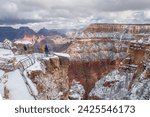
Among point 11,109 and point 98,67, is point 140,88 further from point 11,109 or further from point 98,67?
point 98,67

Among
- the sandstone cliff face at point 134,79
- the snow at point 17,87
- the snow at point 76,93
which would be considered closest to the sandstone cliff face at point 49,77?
the snow at point 17,87

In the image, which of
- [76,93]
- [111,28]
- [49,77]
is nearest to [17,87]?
[49,77]

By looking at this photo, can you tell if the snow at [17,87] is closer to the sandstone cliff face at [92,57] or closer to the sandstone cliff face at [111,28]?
the sandstone cliff face at [92,57]

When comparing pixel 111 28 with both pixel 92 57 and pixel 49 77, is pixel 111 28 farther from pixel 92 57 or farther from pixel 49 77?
pixel 49 77

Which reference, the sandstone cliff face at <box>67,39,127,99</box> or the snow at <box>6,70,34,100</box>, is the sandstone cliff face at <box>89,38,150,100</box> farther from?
the sandstone cliff face at <box>67,39,127,99</box>

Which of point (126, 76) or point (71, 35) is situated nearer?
point (126, 76)

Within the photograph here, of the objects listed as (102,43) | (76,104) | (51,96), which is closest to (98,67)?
(102,43)
